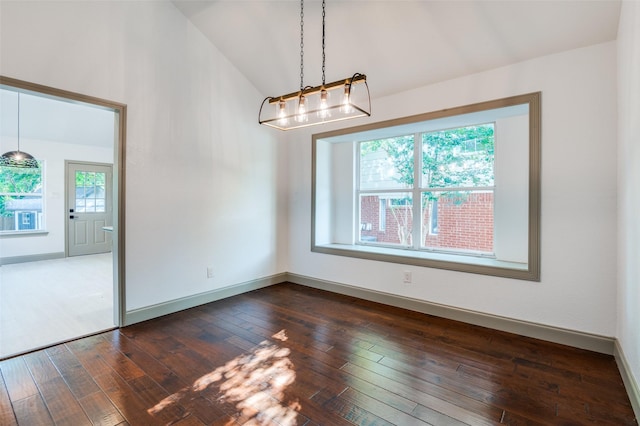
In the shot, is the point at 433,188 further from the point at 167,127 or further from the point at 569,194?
the point at 167,127

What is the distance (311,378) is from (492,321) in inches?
75.9

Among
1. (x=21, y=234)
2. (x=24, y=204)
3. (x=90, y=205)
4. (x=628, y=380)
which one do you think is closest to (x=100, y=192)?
(x=90, y=205)

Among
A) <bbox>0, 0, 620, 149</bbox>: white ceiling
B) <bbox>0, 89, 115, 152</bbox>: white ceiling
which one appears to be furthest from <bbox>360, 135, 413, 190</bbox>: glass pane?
<bbox>0, 89, 115, 152</bbox>: white ceiling

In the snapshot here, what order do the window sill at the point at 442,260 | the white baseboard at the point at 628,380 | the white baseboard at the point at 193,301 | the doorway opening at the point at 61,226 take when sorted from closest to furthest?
1. the white baseboard at the point at 628,380
2. the window sill at the point at 442,260
3. the doorway opening at the point at 61,226
4. the white baseboard at the point at 193,301

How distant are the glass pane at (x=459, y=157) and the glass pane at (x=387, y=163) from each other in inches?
→ 9.1

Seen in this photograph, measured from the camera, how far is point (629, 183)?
2.04 m

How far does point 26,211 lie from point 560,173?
9.31 meters

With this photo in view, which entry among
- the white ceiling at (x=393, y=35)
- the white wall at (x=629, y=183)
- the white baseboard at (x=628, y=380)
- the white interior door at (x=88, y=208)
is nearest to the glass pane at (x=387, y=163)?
the white ceiling at (x=393, y=35)

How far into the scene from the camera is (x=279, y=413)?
177 centimetres

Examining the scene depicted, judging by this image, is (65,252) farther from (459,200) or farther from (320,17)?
(459,200)

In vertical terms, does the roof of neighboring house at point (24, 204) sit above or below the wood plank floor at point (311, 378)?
above

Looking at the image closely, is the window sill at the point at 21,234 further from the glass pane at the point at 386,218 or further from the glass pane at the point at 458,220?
the glass pane at the point at 458,220

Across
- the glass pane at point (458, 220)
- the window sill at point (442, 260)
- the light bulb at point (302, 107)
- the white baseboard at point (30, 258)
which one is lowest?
the white baseboard at point (30, 258)

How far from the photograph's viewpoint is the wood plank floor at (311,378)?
69.3 inches
